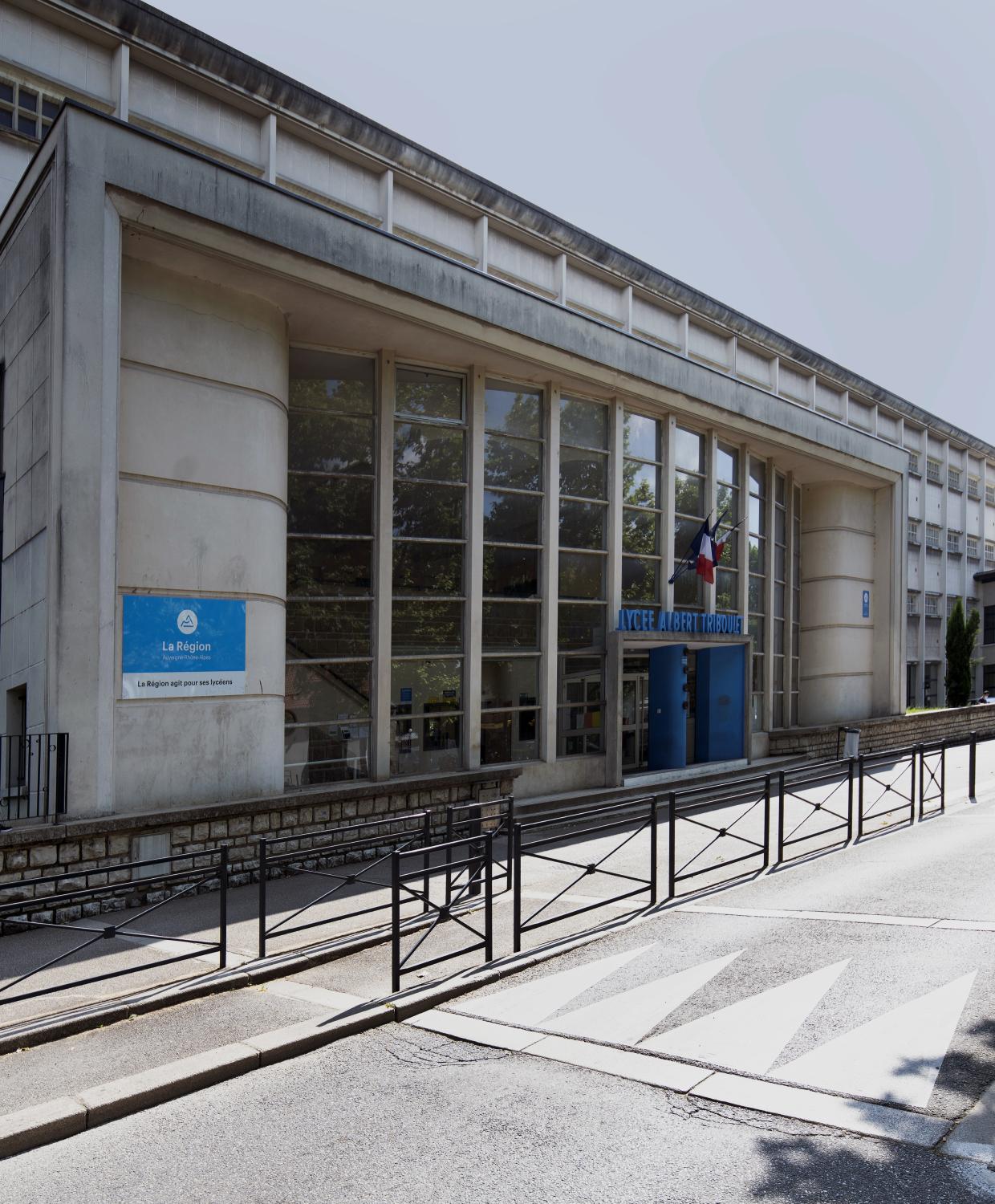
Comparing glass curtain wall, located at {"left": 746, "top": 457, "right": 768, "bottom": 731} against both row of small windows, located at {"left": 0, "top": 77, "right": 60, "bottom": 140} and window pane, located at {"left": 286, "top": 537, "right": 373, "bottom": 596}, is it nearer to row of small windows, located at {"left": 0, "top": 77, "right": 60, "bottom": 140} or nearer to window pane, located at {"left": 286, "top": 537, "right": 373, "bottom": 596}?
window pane, located at {"left": 286, "top": 537, "right": 373, "bottom": 596}

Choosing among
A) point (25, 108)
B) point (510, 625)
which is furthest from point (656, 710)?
point (25, 108)

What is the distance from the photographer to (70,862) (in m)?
10.7

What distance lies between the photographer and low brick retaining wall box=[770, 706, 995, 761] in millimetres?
24594

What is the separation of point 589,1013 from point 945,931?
3.76 m

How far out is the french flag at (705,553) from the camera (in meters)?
20.8

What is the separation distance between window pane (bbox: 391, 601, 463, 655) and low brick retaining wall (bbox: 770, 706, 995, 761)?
418 inches

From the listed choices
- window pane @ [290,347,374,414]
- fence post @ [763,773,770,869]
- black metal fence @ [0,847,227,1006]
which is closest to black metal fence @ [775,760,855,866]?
fence post @ [763,773,770,869]

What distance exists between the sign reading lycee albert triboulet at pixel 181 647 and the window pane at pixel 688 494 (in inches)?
437

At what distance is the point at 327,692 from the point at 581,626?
5592 millimetres

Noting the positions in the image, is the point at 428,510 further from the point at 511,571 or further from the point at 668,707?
the point at 668,707

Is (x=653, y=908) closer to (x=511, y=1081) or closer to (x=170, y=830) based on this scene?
(x=511, y=1081)

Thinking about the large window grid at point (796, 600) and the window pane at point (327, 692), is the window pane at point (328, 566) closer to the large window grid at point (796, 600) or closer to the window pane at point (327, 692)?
the window pane at point (327, 692)

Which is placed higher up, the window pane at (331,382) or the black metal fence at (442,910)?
the window pane at (331,382)

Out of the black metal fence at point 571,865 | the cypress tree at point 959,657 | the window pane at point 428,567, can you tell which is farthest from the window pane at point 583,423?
the cypress tree at point 959,657
